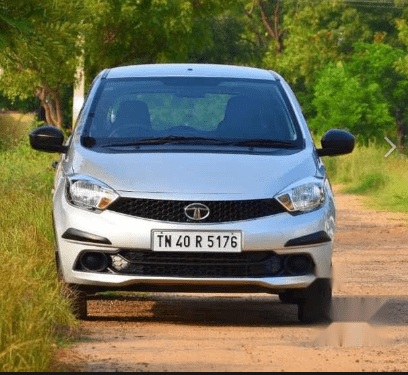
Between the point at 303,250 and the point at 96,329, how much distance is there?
52.2 inches

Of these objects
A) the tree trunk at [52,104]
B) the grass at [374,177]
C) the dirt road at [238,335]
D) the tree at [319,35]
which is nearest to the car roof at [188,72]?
the dirt road at [238,335]

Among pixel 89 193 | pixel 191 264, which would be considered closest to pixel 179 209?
pixel 191 264

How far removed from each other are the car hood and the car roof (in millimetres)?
1213

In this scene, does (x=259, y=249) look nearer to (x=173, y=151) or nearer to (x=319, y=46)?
(x=173, y=151)

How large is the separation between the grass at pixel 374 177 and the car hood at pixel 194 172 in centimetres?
1623

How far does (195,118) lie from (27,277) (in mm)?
2485

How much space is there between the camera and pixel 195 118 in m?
10.8

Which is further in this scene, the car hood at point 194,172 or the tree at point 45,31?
the tree at point 45,31

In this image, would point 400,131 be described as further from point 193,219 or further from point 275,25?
point 193,219

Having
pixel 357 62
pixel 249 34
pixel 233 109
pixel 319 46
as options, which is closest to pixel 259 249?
pixel 233 109

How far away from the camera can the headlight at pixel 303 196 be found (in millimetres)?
9648

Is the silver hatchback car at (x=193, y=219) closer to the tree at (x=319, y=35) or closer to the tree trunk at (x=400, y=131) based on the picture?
the tree trunk at (x=400, y=131)

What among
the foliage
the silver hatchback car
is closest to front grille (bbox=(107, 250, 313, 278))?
the silver hatchback car

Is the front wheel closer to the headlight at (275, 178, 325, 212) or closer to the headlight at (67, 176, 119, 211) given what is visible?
the headlight at (67, 176, 119, 211)
